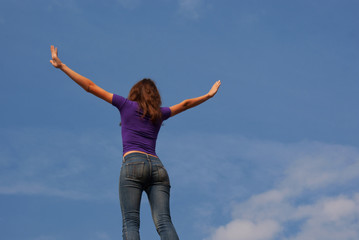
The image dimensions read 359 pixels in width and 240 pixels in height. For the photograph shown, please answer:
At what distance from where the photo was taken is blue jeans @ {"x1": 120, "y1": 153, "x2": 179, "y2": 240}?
659 centimetres

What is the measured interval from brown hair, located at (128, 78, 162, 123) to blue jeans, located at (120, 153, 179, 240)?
28.0 inches

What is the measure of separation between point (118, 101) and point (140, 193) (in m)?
1.47

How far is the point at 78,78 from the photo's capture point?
706 centimetres

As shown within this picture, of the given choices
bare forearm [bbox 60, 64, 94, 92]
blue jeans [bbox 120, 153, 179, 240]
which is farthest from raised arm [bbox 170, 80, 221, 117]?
bare forearm [bbox 60, 64, 94, 92]

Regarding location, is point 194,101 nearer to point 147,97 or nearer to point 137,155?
point 147,97

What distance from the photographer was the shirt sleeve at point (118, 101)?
→ 713 cm

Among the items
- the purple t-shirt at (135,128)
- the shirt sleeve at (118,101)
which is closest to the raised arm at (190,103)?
the purple t-shirt at (135,128)

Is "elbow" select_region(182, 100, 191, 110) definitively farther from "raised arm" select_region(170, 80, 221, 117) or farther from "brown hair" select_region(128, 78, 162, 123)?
"brown hair" select_region(128, 78, 162, 123)

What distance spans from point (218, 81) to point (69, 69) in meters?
2.99

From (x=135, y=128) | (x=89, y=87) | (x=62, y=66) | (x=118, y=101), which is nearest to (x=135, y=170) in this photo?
(x=135, y=128)

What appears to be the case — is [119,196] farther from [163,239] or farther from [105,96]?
[105,96]

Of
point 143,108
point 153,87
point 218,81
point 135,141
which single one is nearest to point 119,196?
point 135,141

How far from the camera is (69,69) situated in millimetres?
7168

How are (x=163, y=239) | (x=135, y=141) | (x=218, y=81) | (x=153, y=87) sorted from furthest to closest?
(x=218, y=81)
(x=153, y=87)
(x=135, y=141)
(x=163, y=239)
